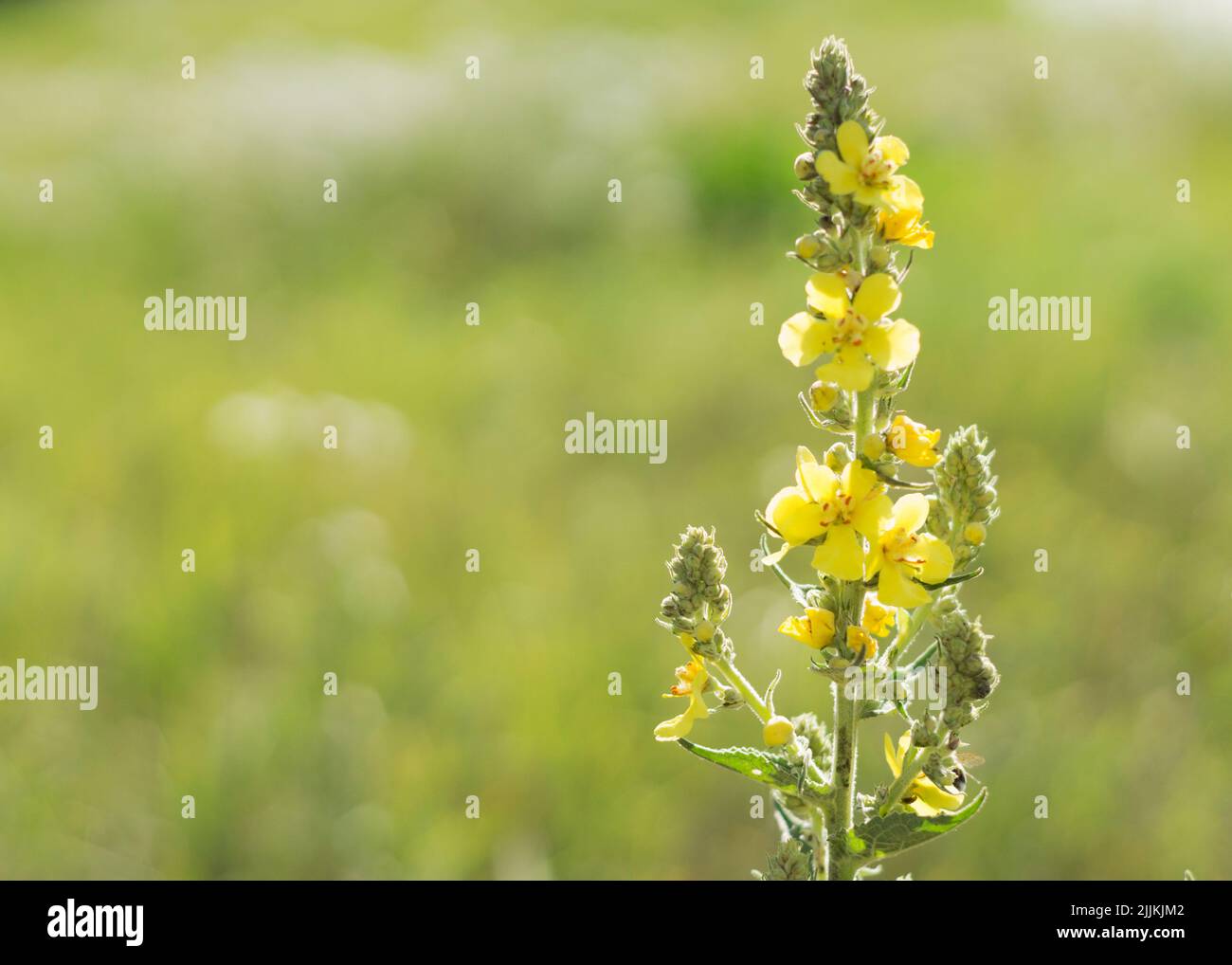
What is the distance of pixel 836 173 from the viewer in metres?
1.43

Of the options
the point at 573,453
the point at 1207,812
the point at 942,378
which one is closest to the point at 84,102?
the point at 573,453

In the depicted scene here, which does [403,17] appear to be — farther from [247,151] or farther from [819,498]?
[819,498]

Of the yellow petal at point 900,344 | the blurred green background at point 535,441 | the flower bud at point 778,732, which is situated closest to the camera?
the yellow petal at point 900,344

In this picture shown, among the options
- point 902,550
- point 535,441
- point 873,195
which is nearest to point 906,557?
point 902,550

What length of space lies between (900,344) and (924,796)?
61cm

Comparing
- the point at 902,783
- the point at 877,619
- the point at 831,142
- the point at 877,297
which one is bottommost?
the point at 902,783

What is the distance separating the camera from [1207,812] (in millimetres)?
4031

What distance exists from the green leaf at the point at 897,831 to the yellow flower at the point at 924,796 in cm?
1

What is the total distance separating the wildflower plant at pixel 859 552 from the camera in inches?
56.5

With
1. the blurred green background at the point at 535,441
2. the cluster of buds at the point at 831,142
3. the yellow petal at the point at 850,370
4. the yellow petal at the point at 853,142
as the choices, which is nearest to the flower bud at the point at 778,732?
the yellow petal at the point at 850,370

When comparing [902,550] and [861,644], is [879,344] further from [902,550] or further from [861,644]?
[861,644]

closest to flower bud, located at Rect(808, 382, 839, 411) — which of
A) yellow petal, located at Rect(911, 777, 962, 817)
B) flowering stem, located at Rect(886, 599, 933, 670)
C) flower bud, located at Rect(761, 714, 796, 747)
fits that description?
flowering stem, located at Rect(886, 599, 933, 670)

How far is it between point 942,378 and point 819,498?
19.0 feet

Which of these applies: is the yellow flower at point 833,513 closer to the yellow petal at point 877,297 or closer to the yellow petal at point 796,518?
the yellow petal at point 796,518
